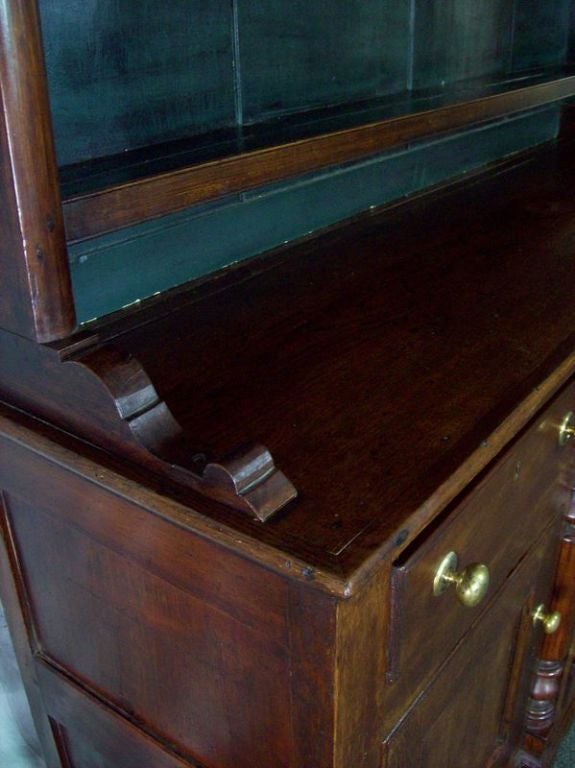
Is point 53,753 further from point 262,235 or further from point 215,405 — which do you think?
point 262,235

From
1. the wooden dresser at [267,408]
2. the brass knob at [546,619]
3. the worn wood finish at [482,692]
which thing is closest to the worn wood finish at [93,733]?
the wooden dresser at [267,408]

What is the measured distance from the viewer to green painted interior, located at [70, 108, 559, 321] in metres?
0.78

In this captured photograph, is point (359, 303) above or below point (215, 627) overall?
above

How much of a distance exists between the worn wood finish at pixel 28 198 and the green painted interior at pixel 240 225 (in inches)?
6.2

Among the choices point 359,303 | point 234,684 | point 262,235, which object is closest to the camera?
point 234,684

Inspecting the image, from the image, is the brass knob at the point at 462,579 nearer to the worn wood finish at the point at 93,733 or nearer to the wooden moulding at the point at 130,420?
the wooden moulding at the point at 130,420

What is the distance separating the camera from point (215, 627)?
0.60 m

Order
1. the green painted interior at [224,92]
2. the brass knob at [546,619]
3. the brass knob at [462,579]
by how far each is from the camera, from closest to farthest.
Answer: the brass knob at [462,579] < the green painted interior at [224,92] < the brass knob at [546,619]

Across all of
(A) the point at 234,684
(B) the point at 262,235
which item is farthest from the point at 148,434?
(B) the point at 262,235

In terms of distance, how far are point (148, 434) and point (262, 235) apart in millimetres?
459

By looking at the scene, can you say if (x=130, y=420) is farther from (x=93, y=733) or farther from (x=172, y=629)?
(x=93, y=733)

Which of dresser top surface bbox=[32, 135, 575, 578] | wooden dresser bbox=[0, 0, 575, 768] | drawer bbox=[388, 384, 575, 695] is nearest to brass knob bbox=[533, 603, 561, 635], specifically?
wooden dresser bbox=[0, 0, 575, 768]

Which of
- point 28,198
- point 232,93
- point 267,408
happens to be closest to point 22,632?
point 267,408

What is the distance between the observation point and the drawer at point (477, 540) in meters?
0.58
